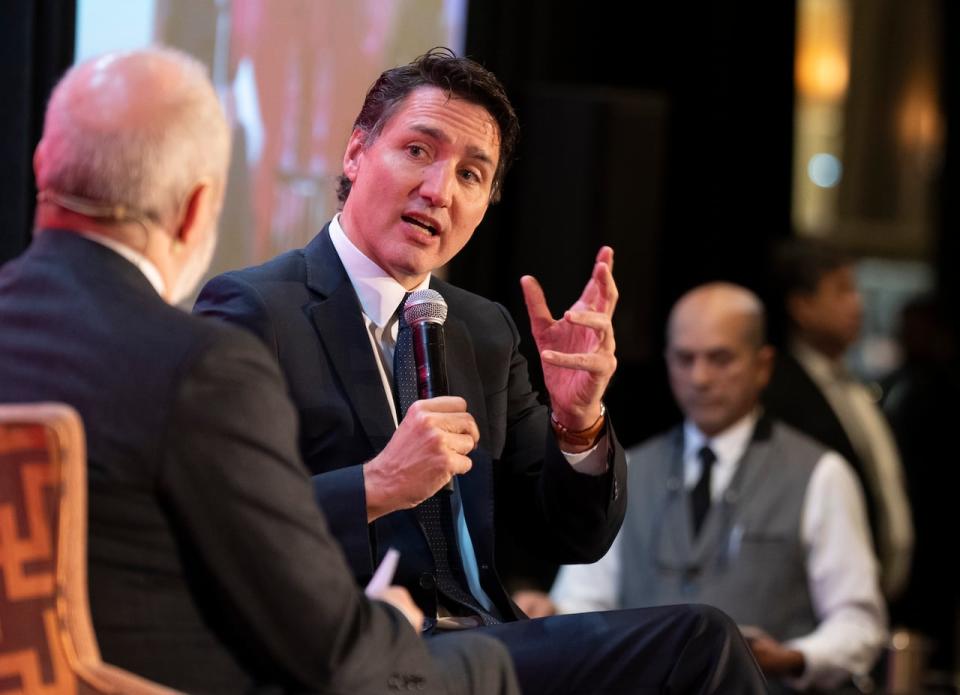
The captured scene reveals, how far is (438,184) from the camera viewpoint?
2100mm

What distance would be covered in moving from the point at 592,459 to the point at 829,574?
5.03 ft

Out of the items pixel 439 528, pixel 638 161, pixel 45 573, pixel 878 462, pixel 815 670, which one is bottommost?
pixel 815 670

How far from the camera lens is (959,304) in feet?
23.4

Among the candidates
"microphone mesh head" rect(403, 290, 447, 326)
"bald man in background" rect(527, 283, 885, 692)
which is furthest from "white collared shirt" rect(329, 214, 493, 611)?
"bald man in background" rect(527, 283, 885, 692)

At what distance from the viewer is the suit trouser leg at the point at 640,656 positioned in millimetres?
1941

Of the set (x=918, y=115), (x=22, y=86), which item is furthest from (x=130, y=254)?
(x=918, y=115)

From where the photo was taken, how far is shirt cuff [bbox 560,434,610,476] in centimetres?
216

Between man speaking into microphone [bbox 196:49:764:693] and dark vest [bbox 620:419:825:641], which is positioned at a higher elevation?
man speaking into microphone [bbox 196:49:764:693]

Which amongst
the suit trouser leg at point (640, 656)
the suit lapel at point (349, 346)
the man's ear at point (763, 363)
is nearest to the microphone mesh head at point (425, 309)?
the suit lapel at point (349, 346)

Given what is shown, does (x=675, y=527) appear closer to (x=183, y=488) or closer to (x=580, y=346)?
(x=580, y=346)

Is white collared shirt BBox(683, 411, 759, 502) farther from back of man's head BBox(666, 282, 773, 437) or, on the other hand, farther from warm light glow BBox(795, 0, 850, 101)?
warm light glow BBox(795, 0, 850, 101)

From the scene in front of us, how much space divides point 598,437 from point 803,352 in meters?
2.83

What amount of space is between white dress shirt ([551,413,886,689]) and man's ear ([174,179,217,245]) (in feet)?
6.74

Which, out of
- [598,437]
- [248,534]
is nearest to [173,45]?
[598,437]
